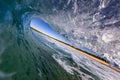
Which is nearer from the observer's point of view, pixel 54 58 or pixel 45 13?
pixel 45 13

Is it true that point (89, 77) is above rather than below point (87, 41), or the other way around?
below

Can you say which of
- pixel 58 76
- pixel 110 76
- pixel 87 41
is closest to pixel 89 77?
pixel 110 76

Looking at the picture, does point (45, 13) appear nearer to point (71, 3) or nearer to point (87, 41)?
point (71, 3)

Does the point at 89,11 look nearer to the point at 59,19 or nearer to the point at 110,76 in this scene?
the point at 59,19

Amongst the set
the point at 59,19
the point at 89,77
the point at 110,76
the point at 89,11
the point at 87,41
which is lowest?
the point at 89,77

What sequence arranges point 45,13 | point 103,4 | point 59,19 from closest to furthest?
point 103,4
point 59,19
point 45,13

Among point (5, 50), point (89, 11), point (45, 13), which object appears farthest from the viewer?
point (5, 50)

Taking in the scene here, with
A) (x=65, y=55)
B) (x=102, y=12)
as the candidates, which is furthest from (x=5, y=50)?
(x=102, y=12)
